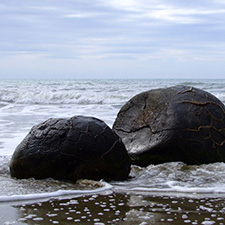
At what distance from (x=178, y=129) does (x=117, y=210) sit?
232cm

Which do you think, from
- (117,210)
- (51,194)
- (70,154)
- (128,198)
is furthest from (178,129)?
(117,210)

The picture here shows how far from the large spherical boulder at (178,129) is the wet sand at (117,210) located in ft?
5.05

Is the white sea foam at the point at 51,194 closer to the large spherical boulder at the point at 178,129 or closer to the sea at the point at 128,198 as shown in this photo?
the sea at the point at 128,198

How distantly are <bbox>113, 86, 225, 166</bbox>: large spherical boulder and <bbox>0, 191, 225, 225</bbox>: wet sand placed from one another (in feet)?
5.05

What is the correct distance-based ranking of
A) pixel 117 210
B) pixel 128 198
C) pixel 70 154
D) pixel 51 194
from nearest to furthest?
pixel 117 210 < pixel 128 198 < pixel 51 194 < pixel 70 154

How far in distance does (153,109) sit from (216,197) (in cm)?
211

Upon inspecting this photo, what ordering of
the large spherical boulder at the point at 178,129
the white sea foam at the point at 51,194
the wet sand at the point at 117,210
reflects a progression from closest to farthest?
1. the wet sand at the point at 117,210
2. the white sea foam at the point at 51,194
3. the large spherical boulder at the point at 178,129

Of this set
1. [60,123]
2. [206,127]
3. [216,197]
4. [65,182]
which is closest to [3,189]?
[65,182]

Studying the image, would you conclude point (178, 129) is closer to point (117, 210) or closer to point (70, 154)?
point (70, 154)

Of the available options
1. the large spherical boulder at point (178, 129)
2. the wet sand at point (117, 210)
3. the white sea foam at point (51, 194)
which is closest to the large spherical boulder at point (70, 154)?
the white sea foam at point (51, 194)

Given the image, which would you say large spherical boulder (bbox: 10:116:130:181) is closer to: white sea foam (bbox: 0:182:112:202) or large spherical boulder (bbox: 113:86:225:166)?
white sea foam (bbox: 0:182:112:202)

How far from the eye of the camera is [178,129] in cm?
604

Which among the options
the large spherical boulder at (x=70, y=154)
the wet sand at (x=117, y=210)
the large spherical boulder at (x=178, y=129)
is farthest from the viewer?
the large spherical boulder at (x=178, y=129)

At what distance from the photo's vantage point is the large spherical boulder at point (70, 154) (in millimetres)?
5141
